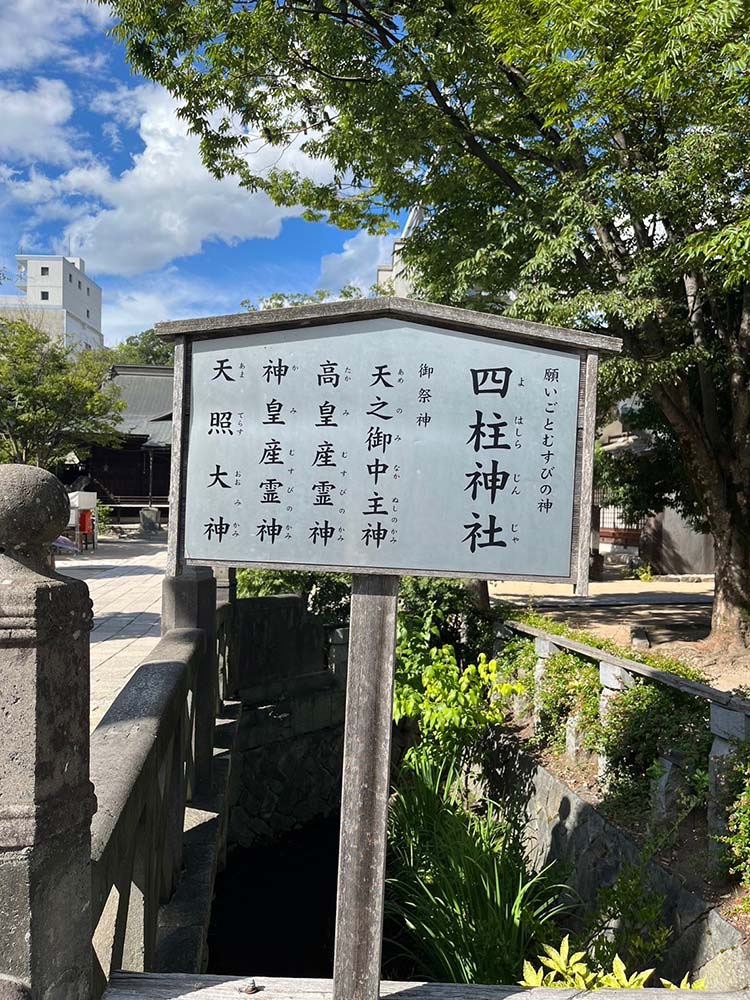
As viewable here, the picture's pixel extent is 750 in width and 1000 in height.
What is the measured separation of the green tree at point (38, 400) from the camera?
18.5 meters

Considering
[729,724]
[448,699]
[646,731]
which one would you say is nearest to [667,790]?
[646,731]

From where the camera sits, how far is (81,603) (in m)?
1.88

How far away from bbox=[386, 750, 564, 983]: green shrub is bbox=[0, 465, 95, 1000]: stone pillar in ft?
8.65

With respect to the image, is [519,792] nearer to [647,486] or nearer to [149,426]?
[647,486]

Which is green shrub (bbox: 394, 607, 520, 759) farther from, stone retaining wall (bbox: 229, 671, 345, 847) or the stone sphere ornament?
the stone sphere ornament

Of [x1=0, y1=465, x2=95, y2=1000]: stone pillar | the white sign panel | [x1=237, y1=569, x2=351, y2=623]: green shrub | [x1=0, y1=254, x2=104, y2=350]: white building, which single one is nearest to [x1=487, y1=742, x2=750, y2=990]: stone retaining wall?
the white sign panel

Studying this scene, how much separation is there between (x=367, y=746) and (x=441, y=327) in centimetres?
132

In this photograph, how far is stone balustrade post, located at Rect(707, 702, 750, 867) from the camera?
147 inches

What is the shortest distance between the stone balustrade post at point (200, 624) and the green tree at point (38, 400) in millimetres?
15651

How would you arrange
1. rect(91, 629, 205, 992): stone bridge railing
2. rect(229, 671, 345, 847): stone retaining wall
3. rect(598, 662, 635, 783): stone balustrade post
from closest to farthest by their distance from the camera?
rect(91, 629, 205, 992): stone bridge railing → rect(598, 662, 635, 783): stone balustrade post → rect(229, 671, 345, 847): stone retaining wall

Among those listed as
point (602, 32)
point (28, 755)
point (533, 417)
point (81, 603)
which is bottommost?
point (28, 755)

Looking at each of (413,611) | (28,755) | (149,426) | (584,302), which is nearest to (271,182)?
(584,302)

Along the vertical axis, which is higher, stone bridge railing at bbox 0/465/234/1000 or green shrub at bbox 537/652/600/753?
A: stone bridge railing at bbox 0/465/234/1000

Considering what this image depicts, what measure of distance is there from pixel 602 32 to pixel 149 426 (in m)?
26.5
